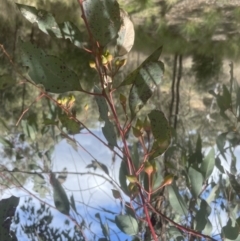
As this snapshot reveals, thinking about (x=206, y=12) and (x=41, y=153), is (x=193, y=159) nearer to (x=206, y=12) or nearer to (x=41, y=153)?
(x=41, y=153)

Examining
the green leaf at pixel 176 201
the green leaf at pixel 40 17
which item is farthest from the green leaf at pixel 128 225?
the green leaf at pixel 40 17

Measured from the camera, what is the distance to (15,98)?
34.9 inches

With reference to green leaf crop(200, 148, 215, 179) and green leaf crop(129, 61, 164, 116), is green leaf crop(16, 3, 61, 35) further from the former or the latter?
green leaf crop(200, 148, 215, 179)

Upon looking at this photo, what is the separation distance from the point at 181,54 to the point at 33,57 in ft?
2.99

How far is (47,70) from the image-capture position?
6.9 inches

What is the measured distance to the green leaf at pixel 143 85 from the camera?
0.59 ft

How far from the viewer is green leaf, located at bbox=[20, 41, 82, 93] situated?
0.17 metres

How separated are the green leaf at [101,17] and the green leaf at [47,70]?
0.02 m

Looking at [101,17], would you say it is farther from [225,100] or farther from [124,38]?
[225,100]

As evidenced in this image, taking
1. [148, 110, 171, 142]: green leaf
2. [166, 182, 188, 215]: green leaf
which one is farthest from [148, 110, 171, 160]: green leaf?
[166, 182, 188, 215]: green leaf

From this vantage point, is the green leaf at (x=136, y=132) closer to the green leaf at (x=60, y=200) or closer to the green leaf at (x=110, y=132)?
the green leaf at (x=110, y=132)

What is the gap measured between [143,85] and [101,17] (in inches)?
1.2

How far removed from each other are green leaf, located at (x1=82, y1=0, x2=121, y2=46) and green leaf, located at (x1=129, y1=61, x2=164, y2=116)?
2 centimetres

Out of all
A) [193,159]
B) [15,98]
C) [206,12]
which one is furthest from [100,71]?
[206,12]
